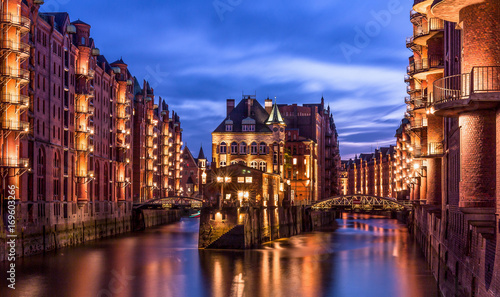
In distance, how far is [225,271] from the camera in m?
54.0

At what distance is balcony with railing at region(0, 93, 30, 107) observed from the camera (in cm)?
5662

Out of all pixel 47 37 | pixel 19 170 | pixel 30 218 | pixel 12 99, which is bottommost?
pixel 30 218

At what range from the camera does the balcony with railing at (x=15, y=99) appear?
56.6 metres

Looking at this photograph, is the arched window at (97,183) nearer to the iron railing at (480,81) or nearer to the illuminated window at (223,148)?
the illuminated window at (223,148)

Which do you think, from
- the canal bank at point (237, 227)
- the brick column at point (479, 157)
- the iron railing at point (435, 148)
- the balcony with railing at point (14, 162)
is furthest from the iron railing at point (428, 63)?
the balcony with railing at point (14, 162)

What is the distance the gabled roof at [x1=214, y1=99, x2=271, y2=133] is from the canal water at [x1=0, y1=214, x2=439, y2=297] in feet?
122

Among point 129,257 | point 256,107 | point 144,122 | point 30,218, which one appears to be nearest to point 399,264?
point 129,257

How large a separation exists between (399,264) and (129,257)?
25448mm

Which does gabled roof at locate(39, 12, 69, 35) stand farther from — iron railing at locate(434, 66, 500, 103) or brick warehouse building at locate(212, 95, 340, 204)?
iron railing at locate(434, 66, 500, 103)

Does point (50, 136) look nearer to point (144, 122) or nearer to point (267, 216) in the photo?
point (267, 216)

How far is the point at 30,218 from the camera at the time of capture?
6253 cm

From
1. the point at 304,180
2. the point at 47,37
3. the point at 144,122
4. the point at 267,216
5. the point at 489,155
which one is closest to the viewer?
the point at 489,155

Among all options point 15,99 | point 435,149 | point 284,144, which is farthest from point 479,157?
point 284,144

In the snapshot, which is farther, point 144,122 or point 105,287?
point 144,122
